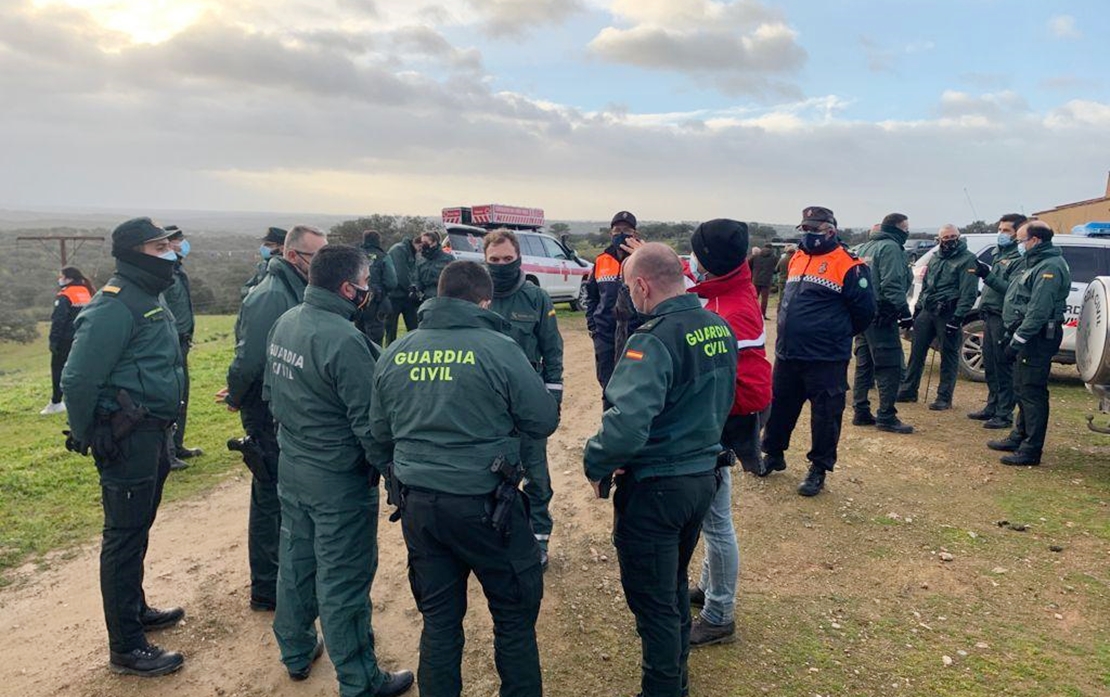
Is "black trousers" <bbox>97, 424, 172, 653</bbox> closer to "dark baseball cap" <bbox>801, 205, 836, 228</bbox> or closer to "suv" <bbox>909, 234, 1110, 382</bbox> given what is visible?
"dark baseball cap" <bbox>801, 205, 836, 228</bbox>

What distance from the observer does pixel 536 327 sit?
14.8 ft

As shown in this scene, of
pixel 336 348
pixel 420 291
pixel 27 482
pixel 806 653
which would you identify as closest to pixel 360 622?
pixel 336 348

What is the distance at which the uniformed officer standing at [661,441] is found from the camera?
2756mm

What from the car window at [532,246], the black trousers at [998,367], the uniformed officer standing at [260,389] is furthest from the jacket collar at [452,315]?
the car window at [532,246]

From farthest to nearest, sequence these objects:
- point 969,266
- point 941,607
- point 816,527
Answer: point 969,266, point 816,527, point 941,607

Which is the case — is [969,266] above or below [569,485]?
above

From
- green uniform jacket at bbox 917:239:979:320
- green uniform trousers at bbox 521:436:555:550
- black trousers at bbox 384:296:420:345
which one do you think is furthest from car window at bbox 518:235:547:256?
green uniform trousers at bbox 521:436:555:550

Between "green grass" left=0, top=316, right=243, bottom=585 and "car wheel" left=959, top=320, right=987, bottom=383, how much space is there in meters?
9.45

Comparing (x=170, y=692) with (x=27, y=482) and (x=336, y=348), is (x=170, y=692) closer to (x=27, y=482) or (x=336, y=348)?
(x=336, y=348)

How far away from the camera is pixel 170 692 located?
3.31 meters

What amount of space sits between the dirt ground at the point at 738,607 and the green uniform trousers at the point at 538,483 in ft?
0.90

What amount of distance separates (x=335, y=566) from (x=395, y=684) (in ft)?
2.24

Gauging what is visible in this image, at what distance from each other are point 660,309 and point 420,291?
737 cm

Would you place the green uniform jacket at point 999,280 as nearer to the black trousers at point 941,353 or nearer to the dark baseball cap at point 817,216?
the black trousers at point 941,353
